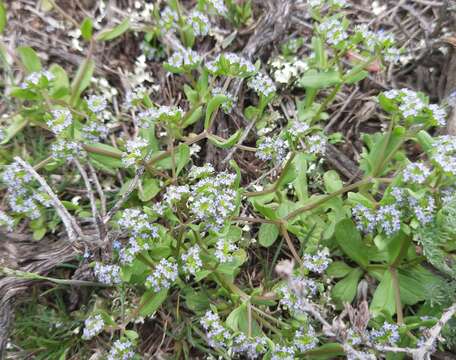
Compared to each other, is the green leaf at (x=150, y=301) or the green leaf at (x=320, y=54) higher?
the green leaf at (x=320, y=54)

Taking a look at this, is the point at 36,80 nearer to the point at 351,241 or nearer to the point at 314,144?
the point at 314,144

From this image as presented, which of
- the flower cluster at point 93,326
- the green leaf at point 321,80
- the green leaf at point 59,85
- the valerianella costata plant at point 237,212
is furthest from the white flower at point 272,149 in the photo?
the green leaf at point 59,85

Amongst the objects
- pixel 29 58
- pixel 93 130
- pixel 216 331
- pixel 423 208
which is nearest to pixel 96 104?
pixel 93 130

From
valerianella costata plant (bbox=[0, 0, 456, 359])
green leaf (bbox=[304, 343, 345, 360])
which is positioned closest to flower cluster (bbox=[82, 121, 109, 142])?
valerianella costata plant (bbox=[0, 0, 456, 359])

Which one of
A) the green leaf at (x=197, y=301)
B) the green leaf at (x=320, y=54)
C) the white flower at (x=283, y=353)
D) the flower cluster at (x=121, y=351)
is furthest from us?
the green leaf at (x=320, y=54)

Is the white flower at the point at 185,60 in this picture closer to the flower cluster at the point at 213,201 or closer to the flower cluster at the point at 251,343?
the flower cluster at the point at 213,201

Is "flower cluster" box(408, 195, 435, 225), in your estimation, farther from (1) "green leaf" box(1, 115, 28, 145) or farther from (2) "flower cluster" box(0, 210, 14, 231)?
(1) "green leaf" box(1, 115, 28, 145)

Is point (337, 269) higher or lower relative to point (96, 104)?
lower
